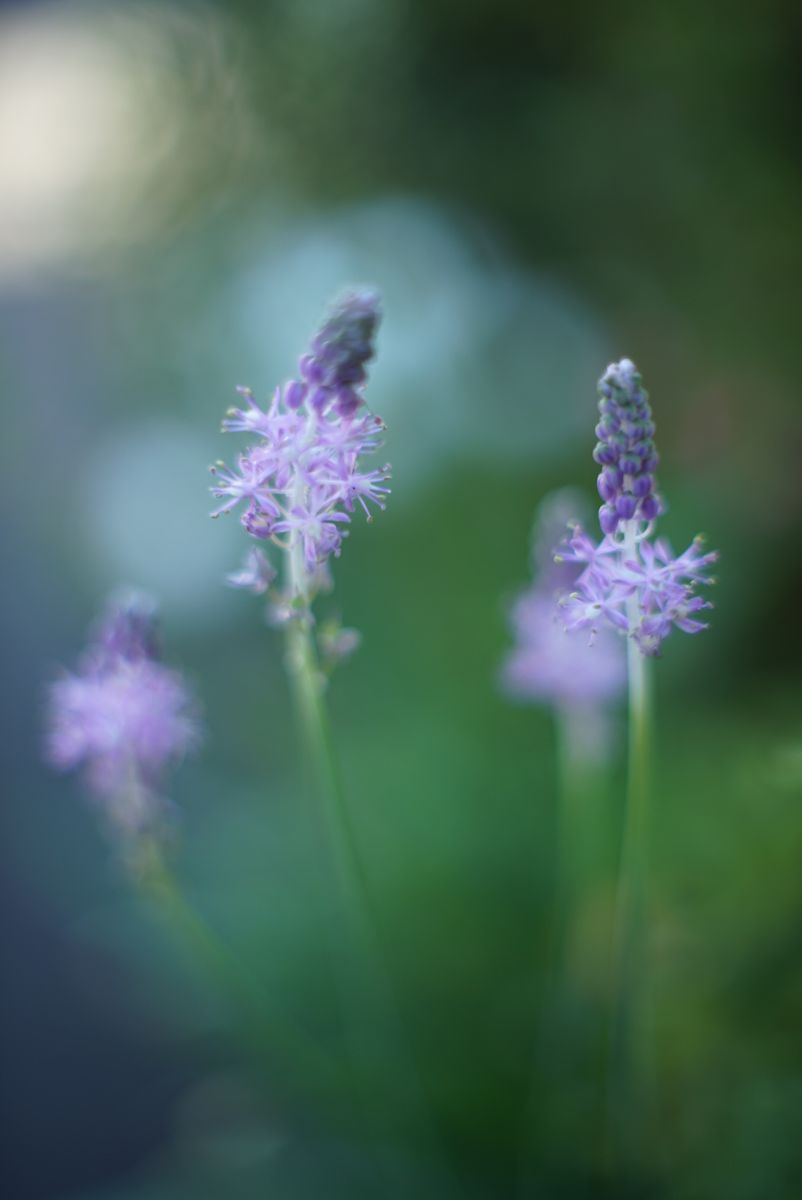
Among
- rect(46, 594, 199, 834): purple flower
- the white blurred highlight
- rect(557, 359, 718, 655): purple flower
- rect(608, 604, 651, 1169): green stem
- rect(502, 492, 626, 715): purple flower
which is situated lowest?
rect(608, 604, 651, 1169): green stem

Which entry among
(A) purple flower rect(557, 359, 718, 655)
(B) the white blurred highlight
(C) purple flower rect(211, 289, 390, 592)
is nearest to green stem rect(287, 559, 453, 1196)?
(C) purple flower rect(211, 289, 390, 592)

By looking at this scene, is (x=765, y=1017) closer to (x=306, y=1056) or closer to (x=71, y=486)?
(x=306, y=1056)

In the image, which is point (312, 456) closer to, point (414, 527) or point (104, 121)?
point (414, 527)

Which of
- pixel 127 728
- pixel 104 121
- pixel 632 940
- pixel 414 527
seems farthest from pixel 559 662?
pixel 104 121

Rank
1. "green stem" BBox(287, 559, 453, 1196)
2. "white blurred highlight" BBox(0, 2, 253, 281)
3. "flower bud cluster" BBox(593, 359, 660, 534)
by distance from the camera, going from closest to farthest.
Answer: "flower bud cluster" BBox(593, 359, 660, 534) < "green stem" BBox(287, 559, 453, 1196) < "white blurred highlight" BBox(0, 2, 253, 281)

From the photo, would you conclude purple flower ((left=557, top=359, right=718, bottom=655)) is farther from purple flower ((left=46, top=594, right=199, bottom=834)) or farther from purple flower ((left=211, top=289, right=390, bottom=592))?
purple flower ((left=46, top=594, right=199, bottom=834))

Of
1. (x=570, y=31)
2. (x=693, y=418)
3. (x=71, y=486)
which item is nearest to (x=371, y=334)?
(x=693, y=418)
